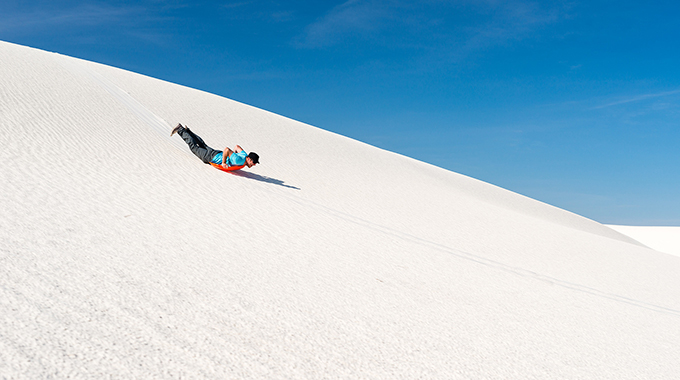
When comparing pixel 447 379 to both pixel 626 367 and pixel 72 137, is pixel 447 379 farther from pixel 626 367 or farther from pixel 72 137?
pixel 72 137

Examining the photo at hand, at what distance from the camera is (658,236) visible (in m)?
23.1

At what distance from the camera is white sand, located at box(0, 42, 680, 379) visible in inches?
93.0

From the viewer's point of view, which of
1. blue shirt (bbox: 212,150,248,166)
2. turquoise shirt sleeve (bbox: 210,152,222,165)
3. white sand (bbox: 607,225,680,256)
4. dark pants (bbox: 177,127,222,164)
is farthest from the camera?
white sand (bbox: 607,225,680,256)

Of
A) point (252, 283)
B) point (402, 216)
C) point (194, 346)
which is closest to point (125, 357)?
point (194, 346)

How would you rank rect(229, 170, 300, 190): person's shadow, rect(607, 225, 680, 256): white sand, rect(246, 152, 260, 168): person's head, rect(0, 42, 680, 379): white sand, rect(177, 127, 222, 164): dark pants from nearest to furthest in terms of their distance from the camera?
rect(0, 42, 680, 379): white sand
rect(246, 152, 260, 168): person's head
rect(177, 127, 222, 164): dark pants
rect(229, 170, 300, 190): person's shadow
rect(607, 225, 680, 256): white sand

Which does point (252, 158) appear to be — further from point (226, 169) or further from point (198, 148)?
point (198, 148)

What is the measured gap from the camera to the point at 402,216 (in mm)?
7695

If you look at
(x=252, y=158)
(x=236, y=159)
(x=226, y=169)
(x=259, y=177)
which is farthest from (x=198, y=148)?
(x=252, y=158)

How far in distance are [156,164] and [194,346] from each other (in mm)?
5476

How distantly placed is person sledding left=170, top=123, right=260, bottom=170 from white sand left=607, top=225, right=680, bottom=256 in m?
19.0

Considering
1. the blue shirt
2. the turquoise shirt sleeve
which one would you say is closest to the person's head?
the blue shirt

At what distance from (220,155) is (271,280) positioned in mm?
4831

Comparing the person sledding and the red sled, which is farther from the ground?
the person sledding

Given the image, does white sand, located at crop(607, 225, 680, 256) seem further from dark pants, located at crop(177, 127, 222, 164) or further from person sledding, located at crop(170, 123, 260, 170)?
dark pants, located at crop(177, 127, 222, 164)
